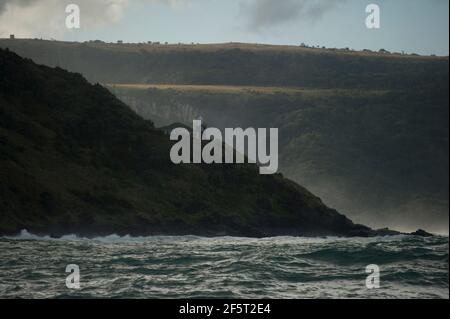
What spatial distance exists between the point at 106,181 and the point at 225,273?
6983 centimetres

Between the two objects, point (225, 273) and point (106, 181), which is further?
point (106, 181)

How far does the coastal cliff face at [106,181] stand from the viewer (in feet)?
346

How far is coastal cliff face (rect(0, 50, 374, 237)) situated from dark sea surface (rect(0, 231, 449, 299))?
35545mm

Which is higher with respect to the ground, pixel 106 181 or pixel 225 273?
pixel 106 181

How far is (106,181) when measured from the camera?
118 metres

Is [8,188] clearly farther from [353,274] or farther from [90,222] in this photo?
[353,274]

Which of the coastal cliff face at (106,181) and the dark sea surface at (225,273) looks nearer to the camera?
the dark sea surface at (225,273)

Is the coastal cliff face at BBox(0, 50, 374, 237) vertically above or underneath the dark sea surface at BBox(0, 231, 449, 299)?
above

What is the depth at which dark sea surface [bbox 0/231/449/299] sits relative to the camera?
4128cm

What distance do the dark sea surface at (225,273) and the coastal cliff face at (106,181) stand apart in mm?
35545

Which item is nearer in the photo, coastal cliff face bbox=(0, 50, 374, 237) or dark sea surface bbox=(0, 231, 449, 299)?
dark sea surface bbox=(0, 231, 449, 299)

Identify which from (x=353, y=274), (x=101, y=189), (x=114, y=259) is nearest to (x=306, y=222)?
(x=101, y=189)

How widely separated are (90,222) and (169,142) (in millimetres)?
33105

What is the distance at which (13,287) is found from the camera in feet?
141
